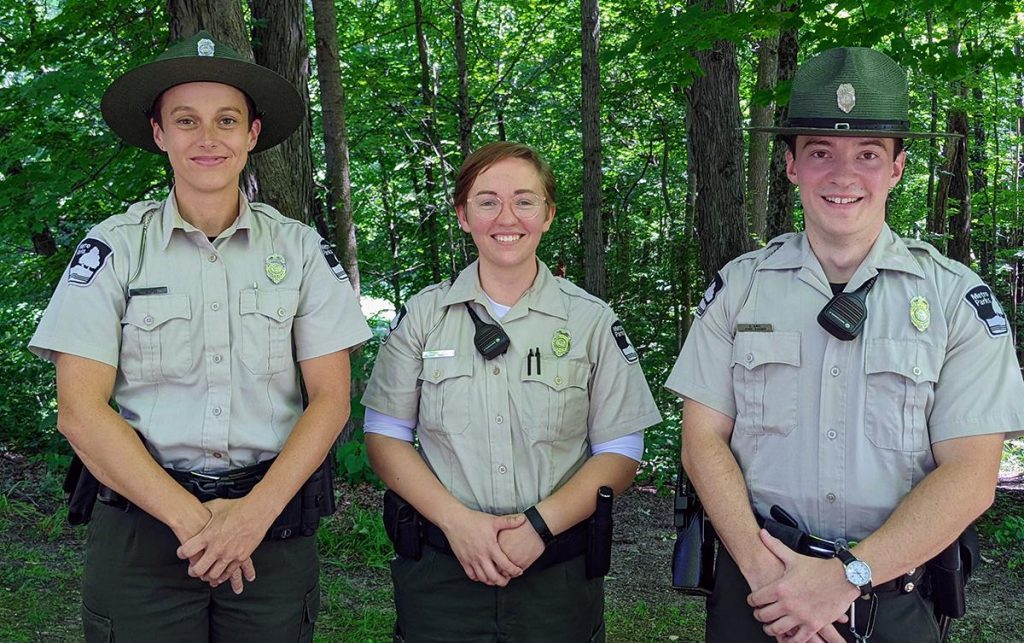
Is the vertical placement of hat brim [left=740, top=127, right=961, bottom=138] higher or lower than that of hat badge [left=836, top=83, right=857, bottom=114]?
lower

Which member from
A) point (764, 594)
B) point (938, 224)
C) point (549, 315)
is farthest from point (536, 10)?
point (764, 594)

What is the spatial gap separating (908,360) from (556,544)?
→ 103 centimetres

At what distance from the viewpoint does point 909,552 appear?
2035 millimetres

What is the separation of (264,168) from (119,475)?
2.35 metres

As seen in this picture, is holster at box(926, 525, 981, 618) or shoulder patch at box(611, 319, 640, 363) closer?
holster at box(926, 525, 981, 618)

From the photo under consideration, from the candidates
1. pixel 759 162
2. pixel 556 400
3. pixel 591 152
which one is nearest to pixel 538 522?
pixel 556 400

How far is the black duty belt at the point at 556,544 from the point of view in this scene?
2471mm

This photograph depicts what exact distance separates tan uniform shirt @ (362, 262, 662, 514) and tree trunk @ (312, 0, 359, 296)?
3.92 m

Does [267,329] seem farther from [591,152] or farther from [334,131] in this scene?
[591,152]

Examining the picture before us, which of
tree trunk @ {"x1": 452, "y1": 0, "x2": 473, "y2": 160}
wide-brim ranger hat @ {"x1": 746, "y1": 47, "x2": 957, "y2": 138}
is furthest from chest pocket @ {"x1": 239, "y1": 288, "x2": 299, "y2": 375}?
tree trunk @ {"x1": 452, "y1": 0, "x2": 473, "y2": 160}

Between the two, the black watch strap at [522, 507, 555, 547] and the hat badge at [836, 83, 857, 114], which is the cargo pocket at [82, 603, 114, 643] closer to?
the black watch strap at [522, 507, 555, 547]

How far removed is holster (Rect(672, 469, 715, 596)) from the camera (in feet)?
7.72

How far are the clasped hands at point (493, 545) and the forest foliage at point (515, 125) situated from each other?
3.75ft

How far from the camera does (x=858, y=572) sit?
2.02 metres
